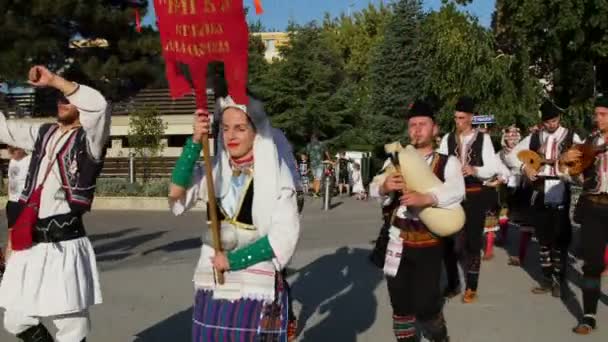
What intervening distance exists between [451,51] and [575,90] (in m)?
5.68

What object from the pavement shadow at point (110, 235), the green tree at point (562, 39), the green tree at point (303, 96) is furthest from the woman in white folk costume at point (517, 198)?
the green tree at point (303, 96)

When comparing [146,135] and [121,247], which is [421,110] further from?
[146,135]

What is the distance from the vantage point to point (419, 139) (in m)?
5.85

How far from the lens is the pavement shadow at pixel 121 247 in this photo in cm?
1250

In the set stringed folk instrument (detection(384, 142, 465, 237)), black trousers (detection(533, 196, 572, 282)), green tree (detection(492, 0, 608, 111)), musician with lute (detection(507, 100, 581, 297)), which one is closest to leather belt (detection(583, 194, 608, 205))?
musician with lute (detection(507, 100, 581, 297))

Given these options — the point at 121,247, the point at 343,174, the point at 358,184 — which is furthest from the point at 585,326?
the point at 343,174

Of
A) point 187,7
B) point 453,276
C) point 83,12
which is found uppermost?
point 83,12

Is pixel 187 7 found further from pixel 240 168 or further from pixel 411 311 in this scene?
pixel 411 311

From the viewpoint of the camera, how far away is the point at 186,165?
4270 mm

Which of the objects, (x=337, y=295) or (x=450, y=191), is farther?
(x=337, y=295)

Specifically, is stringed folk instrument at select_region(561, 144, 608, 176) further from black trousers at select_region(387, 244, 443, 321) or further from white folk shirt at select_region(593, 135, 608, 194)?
black trousers at select_region(387, 244, 443, 321)

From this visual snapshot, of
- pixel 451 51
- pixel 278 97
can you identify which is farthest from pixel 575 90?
pixel 278 97

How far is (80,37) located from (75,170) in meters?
29.8

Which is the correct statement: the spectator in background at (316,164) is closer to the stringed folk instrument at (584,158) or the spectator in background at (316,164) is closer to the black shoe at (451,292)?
the black shoe at (451,292)
